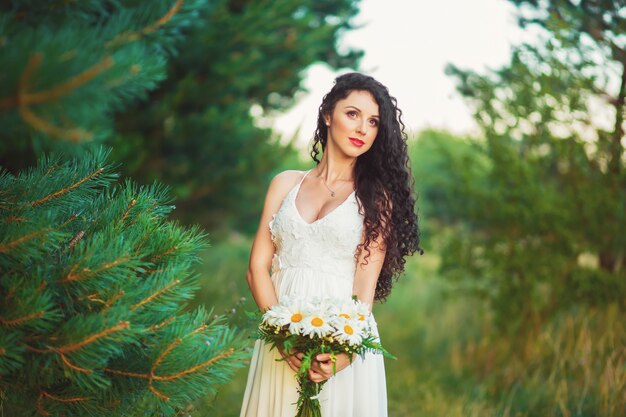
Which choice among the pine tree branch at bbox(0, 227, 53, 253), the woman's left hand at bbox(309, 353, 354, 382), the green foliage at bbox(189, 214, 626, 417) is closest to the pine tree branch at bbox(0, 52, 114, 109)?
the pine tree branch at bbox(0, 227, 53, 253)

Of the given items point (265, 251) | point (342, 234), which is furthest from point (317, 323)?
point (265, 251)

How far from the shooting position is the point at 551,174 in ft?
19.0

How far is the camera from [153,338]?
1.65m

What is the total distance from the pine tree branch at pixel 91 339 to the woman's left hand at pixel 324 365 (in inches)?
37.7

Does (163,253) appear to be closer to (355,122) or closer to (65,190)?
(65,190)

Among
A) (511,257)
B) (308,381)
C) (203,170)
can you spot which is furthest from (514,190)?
(308,381)

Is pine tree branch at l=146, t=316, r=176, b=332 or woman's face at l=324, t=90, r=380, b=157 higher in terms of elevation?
woman's face at l=324, t=90, r=380, b=157

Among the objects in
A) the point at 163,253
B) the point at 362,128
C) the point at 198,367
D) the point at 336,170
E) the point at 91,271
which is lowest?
the point at 198,367

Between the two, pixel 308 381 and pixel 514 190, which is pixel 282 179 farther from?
pixel 514 190

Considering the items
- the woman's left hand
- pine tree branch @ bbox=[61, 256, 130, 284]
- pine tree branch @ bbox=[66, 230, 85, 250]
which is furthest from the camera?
the woman's left hand

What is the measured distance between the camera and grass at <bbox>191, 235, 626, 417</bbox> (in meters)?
4.32

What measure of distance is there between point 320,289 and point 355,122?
823 mm

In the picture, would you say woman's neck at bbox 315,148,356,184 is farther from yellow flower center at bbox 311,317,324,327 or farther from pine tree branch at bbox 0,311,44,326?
pine tree branch at bbox 0,311,44,326

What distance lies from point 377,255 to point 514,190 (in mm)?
3298
